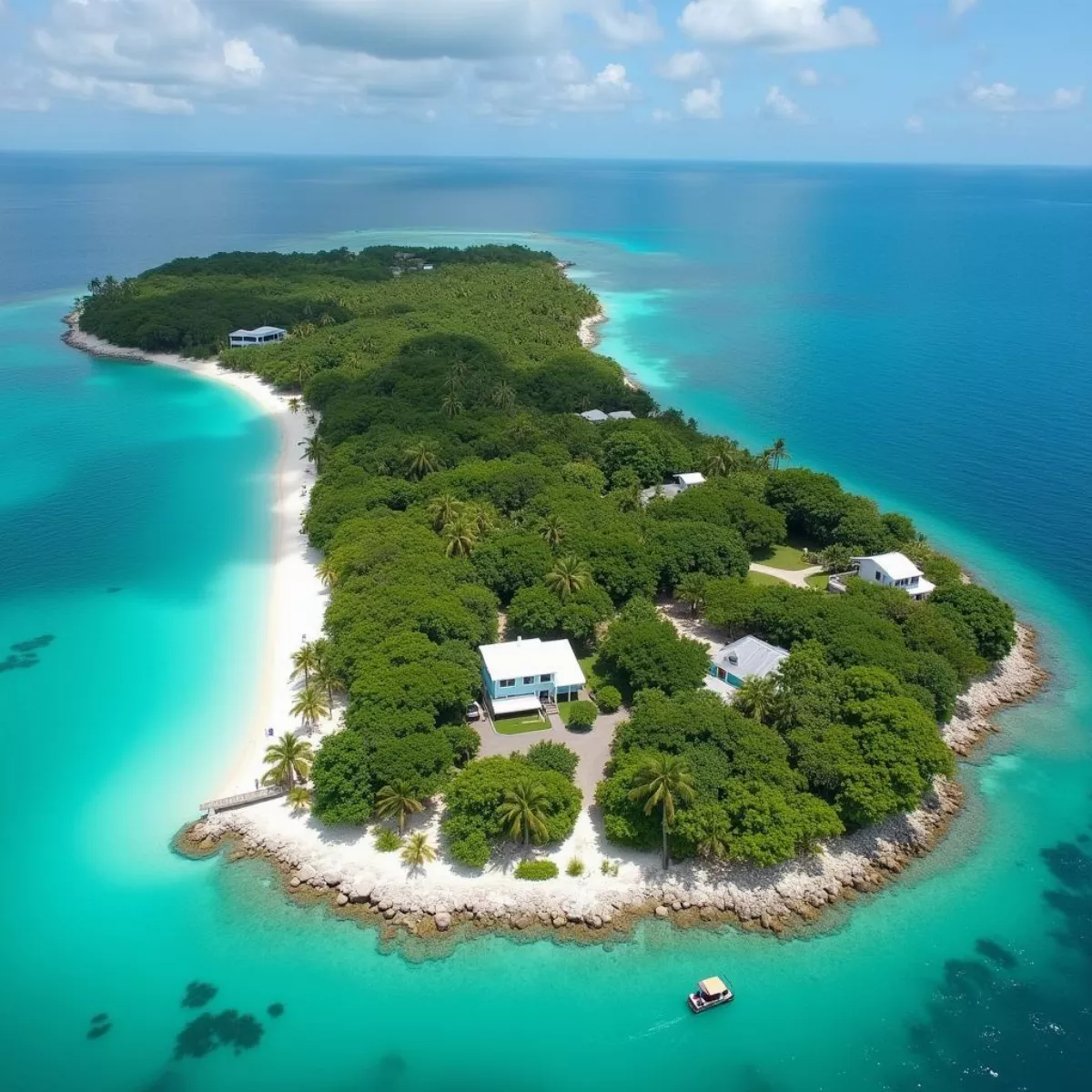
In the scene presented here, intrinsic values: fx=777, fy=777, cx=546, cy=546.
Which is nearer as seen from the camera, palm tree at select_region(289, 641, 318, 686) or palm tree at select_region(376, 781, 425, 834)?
palm tree at select_region(376, 781, 425, 834)

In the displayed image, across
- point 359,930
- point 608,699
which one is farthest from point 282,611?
point 359,930

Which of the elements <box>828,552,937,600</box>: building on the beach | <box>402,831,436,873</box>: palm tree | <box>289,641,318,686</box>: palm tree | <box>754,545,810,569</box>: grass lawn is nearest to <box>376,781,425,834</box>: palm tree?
<box>402,831,436,873</box>: palm tree

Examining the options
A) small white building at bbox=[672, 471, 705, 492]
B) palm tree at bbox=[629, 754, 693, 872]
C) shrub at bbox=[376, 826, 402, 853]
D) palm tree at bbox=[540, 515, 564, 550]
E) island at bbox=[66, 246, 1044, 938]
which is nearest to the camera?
palm tree at bbox=[629, 754, 693, 872]

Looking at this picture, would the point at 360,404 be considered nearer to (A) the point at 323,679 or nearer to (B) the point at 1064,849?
(A) the point at 323,679

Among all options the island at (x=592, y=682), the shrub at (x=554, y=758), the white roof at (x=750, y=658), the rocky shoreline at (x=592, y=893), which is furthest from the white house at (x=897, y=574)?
the shrub at (x=554, y=758)

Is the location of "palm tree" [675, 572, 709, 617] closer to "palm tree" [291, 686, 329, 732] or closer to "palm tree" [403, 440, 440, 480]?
"palm tree" [291, 686, 329, 732]
